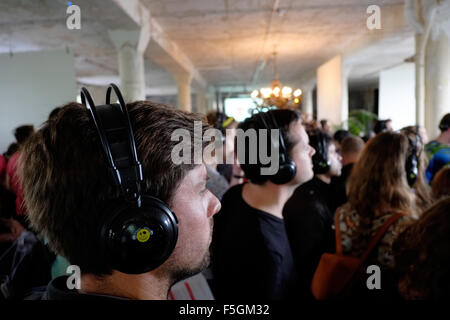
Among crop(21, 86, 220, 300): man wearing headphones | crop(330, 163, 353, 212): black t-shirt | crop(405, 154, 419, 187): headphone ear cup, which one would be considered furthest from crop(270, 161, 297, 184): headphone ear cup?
crop(330, 163, 353, 212): black t-shirt

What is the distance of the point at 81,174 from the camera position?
0.64 m

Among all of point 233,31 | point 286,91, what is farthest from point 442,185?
point 286,91

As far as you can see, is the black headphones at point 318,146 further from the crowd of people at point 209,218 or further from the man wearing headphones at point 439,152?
the man wearing headphones at point 439,152

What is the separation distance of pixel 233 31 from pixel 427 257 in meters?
6.32

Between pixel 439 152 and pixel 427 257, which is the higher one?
pixel 439 152

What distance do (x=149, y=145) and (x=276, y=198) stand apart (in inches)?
36.2

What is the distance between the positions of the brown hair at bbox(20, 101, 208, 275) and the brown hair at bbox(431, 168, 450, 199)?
1684 millimetres

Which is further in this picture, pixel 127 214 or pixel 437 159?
pixel 437 159

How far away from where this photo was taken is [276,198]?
4.75ft

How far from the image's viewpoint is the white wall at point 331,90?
9.21 m

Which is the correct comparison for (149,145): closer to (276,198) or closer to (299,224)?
(276,198)

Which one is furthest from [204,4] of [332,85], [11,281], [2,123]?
[332,85]

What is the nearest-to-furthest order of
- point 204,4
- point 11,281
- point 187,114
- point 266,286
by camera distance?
point 187,114 < point 266,286 < point 11,281 < point 204,4
